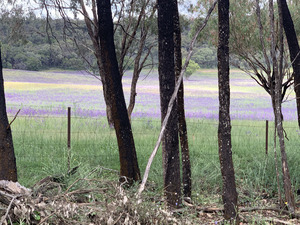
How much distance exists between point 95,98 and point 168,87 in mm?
22849

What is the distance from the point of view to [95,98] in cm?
2752

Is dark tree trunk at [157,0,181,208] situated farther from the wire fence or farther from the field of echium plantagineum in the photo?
the wire fence

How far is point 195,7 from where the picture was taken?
13703 millimetres

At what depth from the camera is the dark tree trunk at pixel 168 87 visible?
5031 mm

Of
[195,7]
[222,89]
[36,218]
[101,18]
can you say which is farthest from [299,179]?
[195,7]

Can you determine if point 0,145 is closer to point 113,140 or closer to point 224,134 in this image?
point 224,134

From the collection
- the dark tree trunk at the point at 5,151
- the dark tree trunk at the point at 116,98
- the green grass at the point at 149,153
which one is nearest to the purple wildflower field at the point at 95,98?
the green grass at the point at 149,153

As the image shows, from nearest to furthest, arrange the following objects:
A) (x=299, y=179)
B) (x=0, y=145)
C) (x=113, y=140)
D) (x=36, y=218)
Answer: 1. (x=36, y=218)
2. (x=0, y=145)
3. (x=299, y=179)
4. (x=113, y=140)

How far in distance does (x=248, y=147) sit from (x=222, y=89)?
6.59 m

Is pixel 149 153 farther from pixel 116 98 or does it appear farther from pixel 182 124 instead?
pixel 182 124

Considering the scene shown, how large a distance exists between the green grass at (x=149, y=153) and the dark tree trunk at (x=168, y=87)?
1.50m

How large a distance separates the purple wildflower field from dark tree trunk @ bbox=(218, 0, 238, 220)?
10355 mm

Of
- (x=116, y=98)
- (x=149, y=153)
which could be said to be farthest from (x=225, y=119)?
(x=149, y=153)

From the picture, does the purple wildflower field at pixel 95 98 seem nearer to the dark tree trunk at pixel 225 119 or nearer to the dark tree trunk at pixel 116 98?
the dark tree trunk at pixel 116 98
